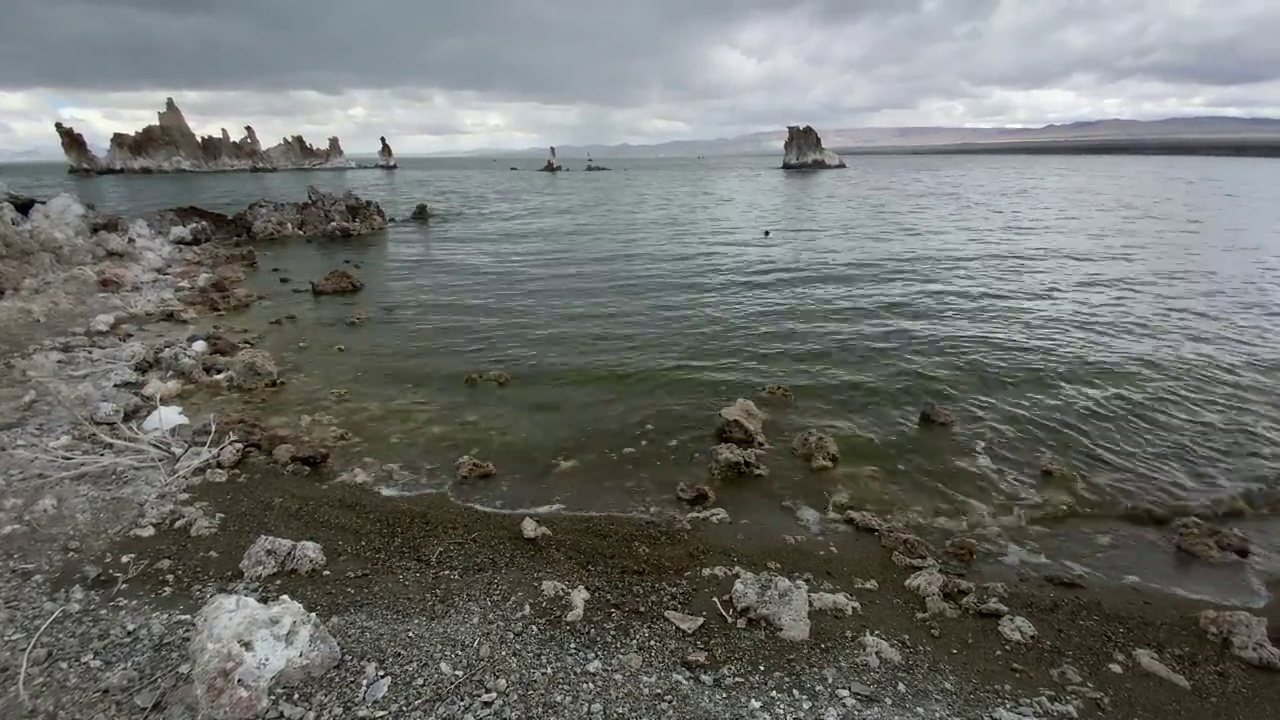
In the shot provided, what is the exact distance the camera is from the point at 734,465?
11867 mm

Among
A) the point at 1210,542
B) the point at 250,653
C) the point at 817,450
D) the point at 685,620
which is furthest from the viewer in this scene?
the point at 817,450

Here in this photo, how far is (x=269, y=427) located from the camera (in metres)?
13.3

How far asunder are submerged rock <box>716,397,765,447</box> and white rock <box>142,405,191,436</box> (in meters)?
11.6

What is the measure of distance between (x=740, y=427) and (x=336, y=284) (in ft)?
71.0

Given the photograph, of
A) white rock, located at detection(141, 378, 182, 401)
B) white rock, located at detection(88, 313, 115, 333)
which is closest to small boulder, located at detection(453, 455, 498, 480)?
white rock, located at detection(141, 378, 182, 401)

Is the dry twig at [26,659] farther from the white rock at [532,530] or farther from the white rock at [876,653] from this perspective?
the white rock at [876,653]

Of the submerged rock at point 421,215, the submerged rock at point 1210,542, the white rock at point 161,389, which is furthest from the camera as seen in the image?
the submerged rock at point 421,215

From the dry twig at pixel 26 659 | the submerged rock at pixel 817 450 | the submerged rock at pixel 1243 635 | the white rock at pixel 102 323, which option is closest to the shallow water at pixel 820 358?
the submerged rock at pixel 817 450

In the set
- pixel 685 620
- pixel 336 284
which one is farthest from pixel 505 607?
pixel 336 284

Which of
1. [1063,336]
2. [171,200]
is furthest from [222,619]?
[171,200]

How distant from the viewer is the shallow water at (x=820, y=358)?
12.0 m

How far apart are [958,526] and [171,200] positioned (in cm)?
8901

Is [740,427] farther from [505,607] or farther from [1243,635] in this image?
[1243,635]

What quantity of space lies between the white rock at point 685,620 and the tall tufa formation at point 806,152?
16866 centimetres
